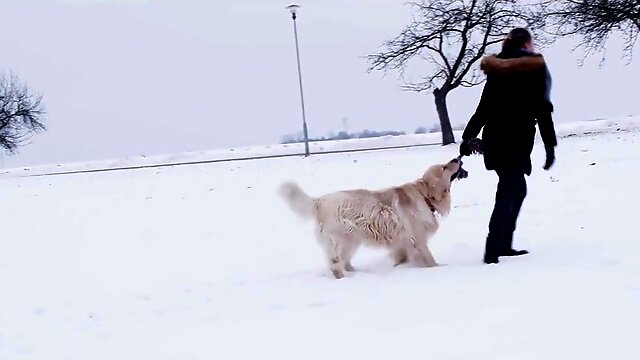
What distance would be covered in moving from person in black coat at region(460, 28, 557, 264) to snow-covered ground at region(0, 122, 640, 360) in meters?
0.52

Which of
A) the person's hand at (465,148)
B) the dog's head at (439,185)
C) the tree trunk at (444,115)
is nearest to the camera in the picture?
the person's hand at (465,148)

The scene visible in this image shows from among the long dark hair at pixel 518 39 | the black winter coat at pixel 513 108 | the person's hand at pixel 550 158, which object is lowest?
the person's hand at pixel 550 158

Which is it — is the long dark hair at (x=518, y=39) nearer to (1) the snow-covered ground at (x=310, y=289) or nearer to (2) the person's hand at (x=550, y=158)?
(2) the person's hand at (x=550, y=158)

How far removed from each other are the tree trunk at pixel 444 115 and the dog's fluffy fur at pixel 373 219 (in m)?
19.0

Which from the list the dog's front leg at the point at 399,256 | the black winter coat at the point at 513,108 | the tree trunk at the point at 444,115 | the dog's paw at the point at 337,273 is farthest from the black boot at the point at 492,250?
the tree trunk at the point at 444,115

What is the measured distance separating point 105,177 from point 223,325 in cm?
1852

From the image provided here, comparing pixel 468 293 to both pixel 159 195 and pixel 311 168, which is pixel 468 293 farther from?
pixel 311 168

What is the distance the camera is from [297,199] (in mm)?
6078

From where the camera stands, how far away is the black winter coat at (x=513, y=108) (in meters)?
5.56

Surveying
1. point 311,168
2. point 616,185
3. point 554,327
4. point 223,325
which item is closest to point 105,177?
point 311,168

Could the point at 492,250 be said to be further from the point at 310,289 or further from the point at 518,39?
the point at 518,39

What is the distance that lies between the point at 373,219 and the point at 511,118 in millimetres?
1463

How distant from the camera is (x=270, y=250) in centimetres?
733

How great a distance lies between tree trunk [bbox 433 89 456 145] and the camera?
24.9m
